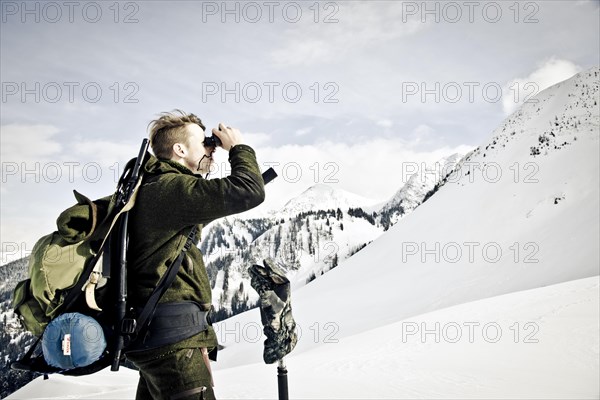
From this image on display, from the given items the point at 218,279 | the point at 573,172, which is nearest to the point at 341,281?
the point at 573,172

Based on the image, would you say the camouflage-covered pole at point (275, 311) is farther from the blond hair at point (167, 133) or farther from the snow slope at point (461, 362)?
the snow slope at point (461, 362)

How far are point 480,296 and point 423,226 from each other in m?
19.5

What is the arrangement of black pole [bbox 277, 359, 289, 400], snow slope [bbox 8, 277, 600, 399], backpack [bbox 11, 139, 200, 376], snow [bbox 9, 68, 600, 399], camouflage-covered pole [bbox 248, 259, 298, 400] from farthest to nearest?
snow [bbox 9, 68, 600, 399] → snow slope [bbox 8, 277, 600, 399] → camouflage-covered pole [bbox 248, 259, 298, 400] → black pole [bbox 277, 359, 289, 400] → backpack [bbox 11, 139, 200, 376]

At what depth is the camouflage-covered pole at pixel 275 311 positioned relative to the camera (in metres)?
3.19

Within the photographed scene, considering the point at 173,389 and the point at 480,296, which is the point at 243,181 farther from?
the point at 480,296

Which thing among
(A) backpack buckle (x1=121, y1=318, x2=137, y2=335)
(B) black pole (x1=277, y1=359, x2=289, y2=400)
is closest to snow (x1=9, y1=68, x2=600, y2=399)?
(B) black pole (x1=277, y1=359, x2=289, y2=400)

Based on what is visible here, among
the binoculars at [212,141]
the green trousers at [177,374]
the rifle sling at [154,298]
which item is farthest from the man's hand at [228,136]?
the green trousers at [177,374]

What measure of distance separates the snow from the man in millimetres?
6450

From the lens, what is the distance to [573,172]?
37.2 meters

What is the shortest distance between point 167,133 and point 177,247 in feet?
2.24

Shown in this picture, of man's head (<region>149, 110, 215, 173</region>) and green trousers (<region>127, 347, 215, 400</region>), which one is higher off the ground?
man's head (<region>149, 110, 215, 173</region>)

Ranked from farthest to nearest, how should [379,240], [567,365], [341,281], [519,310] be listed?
[379,240]
[341,281]
[519,310]
[567,365]

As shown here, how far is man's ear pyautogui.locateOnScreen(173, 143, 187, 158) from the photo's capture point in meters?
2.55

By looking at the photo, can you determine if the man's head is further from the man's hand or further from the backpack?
the backpack
